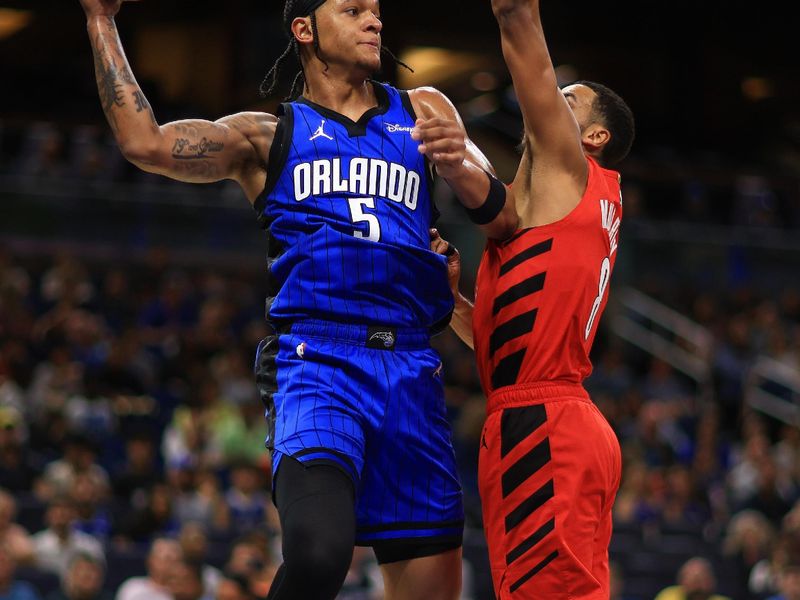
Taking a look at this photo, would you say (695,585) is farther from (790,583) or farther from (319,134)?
(319,134)

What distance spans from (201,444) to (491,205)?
814 cm

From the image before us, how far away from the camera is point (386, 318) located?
4.50 m

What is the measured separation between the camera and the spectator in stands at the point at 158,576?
8.72 meters

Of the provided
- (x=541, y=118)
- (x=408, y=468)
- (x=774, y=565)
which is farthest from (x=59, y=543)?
(x=541, y=118)

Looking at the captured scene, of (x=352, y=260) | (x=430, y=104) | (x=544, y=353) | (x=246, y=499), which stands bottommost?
(x=246, y=499)

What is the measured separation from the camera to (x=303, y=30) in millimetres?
4707

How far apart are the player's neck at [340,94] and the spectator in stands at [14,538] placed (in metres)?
5.38

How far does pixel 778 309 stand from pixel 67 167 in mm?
10447

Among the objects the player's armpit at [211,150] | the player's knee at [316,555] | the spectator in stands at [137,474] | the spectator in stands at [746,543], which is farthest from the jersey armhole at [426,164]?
the spectator in stands at [746,543]

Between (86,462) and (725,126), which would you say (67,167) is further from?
(725,126)

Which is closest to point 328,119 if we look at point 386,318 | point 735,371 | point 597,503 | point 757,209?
point 386,318

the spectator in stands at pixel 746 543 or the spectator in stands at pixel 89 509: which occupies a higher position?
the spectator in stands at pixel 89 509

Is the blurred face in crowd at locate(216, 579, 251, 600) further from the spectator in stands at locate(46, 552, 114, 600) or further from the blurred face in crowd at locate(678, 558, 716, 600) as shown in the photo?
the blurred face in crowd at locate(678, 558, 716, 600)

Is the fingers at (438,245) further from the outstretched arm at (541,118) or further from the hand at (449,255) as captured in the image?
the outstretched arm at (541,118)
